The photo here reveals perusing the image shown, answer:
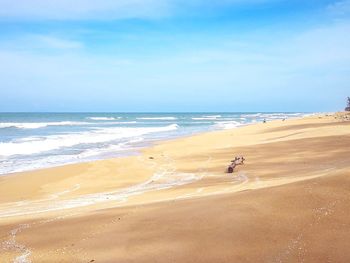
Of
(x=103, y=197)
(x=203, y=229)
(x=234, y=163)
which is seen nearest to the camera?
(x=203, y=229)

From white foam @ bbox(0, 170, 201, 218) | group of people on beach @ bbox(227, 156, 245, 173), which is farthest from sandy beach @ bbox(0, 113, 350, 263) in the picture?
group of people on beach @ bbox(227, 156, 245, 173)

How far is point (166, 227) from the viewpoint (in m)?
7.38

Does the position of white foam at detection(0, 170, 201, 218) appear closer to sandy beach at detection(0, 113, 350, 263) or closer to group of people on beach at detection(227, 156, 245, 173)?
sandy beach at detection(0, 113, 350, 263)

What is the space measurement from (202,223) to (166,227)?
0.67 metres

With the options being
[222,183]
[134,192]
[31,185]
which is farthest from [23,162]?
[222,183]

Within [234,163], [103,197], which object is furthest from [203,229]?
[234,163]

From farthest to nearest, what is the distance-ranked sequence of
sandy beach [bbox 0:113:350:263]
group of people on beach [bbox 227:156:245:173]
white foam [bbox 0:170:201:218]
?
group of people on beach [bbox 227:156:245:173] < white foam [bbox 0:170:201:218] < sandy beach [bbox 0:113:350:263]

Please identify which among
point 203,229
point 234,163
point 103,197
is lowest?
point 103,197

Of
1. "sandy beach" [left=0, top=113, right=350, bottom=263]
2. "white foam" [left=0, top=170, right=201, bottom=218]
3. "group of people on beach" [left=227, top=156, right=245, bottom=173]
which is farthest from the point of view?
"group of people on beach" [left=227, top=156, right=245, bottom=173]

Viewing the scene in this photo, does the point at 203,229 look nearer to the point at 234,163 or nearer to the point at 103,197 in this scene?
the point at 103,197

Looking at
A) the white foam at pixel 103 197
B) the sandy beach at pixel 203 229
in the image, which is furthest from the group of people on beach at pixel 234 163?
the sandy beach at pixel 203 229

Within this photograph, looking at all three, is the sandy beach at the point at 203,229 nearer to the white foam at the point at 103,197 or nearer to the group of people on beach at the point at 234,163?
the white foam at the point at 103,197

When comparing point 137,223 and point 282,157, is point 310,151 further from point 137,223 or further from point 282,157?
point 137,223

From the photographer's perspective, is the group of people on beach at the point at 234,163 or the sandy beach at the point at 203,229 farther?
the group of people on beach at the point at 234,163
